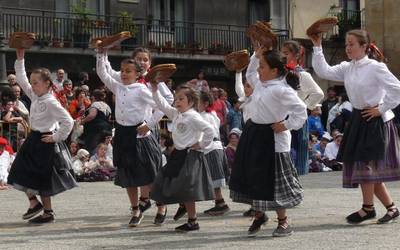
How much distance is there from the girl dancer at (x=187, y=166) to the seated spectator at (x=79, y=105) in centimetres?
832

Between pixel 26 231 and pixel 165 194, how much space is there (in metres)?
1.43

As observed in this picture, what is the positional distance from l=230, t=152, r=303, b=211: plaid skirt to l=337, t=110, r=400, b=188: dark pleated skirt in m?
0.90

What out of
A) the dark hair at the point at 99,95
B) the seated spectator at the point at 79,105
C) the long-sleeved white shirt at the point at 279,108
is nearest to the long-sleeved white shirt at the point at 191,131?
the long-sleeved white shirt at the point at 279,108

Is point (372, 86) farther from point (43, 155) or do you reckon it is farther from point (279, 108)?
point (43, 155)

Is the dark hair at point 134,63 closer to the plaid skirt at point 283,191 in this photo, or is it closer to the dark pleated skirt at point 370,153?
the plaid skirt at point 283,191

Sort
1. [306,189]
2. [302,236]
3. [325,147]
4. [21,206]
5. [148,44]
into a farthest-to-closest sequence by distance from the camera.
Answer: [148,44]
[325,147]
[306,189]
[21,206]
[302,236]

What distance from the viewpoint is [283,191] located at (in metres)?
7.98

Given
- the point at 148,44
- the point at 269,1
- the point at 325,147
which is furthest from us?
the point at 269,1

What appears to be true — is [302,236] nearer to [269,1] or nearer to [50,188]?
[50,188]

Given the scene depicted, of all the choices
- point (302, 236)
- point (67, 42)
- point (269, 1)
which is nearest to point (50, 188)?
point (302, 236)

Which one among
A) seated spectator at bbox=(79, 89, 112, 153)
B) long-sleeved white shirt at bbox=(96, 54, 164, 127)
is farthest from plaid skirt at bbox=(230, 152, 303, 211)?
seated spectator at bbox=(79, 89, 112, 153)

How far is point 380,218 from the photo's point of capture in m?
8.88

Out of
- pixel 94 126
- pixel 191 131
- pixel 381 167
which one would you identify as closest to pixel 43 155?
pixel 191 131

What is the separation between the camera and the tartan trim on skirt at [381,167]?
8664 millimetres
